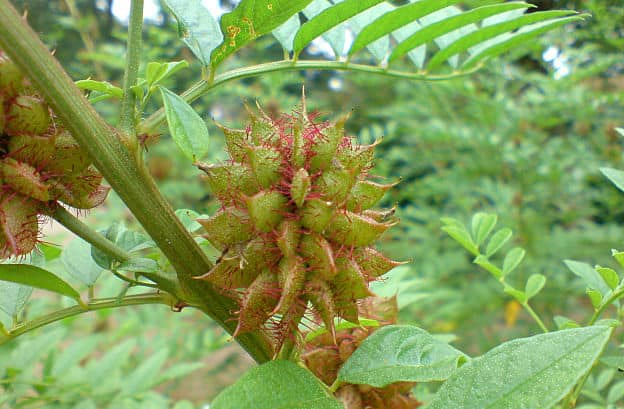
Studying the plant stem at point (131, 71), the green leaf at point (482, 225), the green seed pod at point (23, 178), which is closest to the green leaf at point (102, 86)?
the plant stem at point (131, 71)

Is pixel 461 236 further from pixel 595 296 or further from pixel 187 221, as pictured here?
pixel 187 221

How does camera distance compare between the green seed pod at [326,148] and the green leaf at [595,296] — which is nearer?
the green seed pod at [326,148]

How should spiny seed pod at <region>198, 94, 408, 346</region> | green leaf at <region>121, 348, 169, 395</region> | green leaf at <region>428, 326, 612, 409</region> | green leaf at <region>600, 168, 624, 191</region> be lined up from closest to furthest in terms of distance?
green leaf at <region>428, 326, 612, 409</region>, spiny seed pod at <region>198, 94, 408, 346</region>, green leaf at <region>600, 168, 624, 191</region>, green leaf at <region>121, 348, 169, 395</region>

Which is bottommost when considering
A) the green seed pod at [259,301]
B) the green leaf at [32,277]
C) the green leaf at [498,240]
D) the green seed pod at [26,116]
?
the green leaf at [498,240]

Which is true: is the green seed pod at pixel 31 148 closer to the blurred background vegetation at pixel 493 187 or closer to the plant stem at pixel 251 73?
the plant stem at pixel 251 73

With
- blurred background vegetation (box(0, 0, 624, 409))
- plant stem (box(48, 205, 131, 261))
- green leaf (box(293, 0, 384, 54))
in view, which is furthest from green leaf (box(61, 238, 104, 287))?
blurred background vegetation (box(0, 0, 624, 409))

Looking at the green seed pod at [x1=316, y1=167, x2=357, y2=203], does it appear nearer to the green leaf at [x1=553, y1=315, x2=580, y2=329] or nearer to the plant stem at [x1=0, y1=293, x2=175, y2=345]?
the plant stem at [x1=0, y1=293, x2=175, y2=345]

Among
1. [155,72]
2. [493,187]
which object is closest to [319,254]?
[155,72]

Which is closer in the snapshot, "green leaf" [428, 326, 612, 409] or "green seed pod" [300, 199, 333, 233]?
"green leaf" [428, 326, 612, 409]
